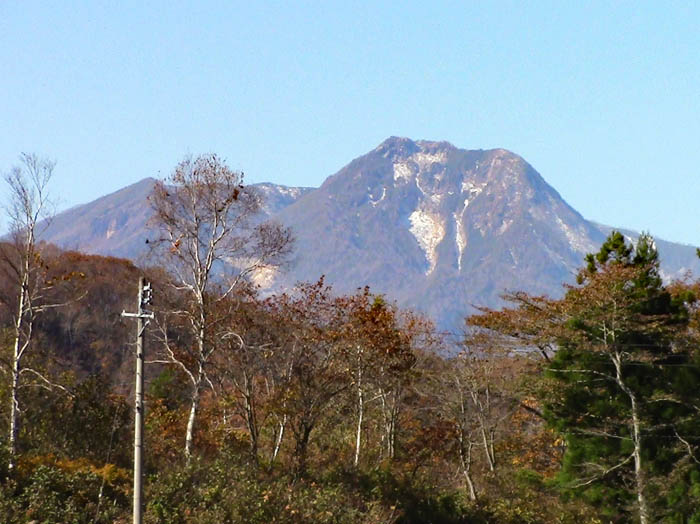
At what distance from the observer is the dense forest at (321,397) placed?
21969 millimetres

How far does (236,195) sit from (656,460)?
15136 millimetres

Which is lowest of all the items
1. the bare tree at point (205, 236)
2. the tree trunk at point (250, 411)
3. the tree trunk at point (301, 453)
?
the tree trunk at point (301, 453)

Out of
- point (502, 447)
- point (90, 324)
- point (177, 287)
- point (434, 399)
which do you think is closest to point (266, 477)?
point (177, 287)

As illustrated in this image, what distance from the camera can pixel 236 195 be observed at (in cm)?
2798

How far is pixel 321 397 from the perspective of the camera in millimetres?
26453

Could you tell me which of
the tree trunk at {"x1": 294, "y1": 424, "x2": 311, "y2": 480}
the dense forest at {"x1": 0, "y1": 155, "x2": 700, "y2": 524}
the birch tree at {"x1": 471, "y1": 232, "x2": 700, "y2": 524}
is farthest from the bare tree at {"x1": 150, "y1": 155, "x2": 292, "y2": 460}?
the birch tree at {"x1": 471, "y1": 232, "x2": 700, "y2": 524}

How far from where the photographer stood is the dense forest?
72.1ft

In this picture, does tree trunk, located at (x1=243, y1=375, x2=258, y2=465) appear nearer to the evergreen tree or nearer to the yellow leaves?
the yellow leaves

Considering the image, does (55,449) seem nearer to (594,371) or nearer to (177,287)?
(177,287)

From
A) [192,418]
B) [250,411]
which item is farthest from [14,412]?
[250,411]

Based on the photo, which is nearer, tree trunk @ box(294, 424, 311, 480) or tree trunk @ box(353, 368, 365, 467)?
tree trunk @ box(294, 424, 311, 480)

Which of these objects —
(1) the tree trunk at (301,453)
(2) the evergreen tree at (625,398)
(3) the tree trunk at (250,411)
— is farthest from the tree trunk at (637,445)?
(3) the tree trunk at (250,411)

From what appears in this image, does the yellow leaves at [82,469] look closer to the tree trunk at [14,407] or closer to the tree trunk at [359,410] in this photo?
the tree trunk at [14,407]

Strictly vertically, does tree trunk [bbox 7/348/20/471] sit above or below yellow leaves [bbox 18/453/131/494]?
above
